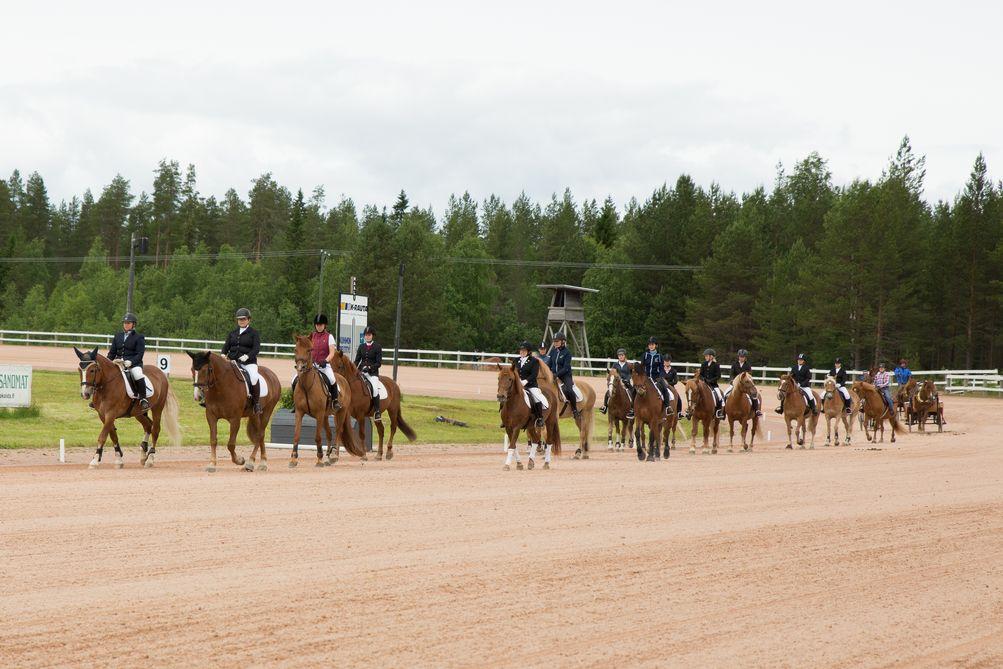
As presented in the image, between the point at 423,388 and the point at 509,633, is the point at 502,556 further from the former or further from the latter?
the point at 423,388

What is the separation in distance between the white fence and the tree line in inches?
347

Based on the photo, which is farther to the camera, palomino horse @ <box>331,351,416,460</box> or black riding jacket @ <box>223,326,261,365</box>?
palomino horse @ <box>331,351,416,460</box>

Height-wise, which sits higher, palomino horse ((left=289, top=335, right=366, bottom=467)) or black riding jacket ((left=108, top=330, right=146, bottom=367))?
black riding jacket ((left=108, top=330, right=146, bottom=367))

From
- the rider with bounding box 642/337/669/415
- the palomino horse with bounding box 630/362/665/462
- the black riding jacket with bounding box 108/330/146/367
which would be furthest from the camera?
the rider with bounding box 642/337/669/415

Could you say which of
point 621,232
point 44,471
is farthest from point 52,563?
point 621,232

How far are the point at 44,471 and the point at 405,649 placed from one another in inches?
543

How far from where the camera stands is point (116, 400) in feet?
69.4

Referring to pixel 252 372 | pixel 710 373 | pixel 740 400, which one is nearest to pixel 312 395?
pixel 252 372

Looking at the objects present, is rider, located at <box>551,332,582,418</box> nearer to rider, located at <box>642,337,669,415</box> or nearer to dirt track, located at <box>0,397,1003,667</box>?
rider, located at <box>642,337,669,415</box>

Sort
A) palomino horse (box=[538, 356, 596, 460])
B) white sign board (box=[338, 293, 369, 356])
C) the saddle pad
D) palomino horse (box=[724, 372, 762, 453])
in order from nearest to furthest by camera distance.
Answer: the saddle pad < palomino horse (box=[538, 356, 596, 460]) < white sign board (box=[338, 293, 369, 356]) < palomino horse (box=[724, 372, 762, 453])

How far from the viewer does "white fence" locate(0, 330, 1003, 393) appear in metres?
61.5

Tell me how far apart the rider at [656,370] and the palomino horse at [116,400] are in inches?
431

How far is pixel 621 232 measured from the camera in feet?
390

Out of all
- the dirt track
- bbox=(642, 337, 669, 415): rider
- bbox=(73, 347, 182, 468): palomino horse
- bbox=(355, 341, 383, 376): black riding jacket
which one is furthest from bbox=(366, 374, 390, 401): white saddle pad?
bbox=(642, 337, 669, 415): rider
